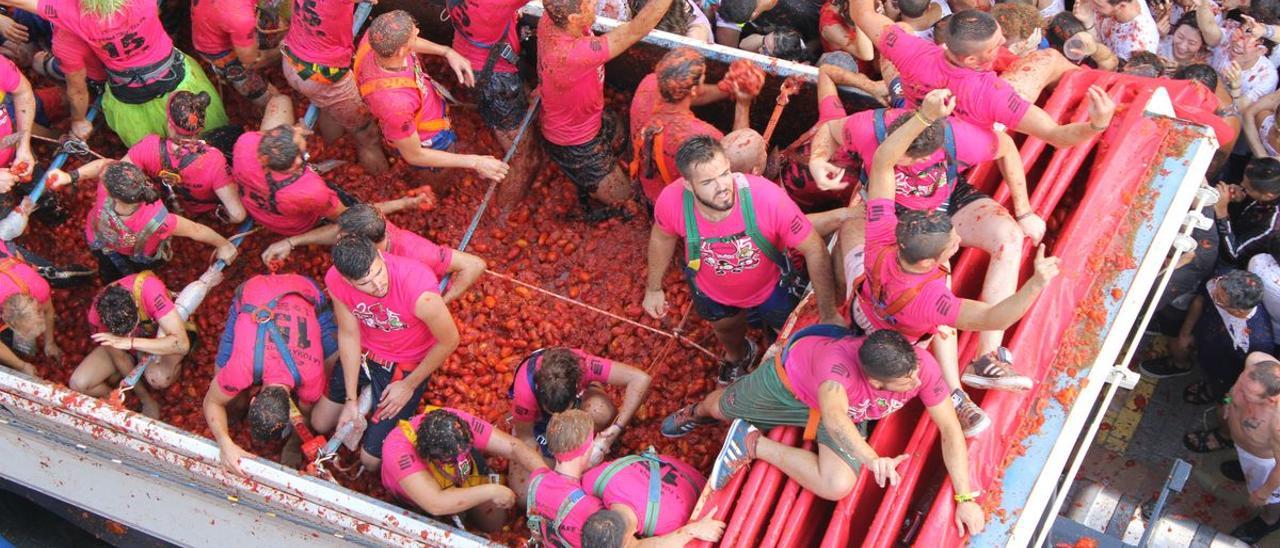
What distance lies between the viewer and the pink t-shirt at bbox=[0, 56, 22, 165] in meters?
7.02

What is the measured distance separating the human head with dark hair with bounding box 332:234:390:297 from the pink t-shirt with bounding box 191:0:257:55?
8.05ft

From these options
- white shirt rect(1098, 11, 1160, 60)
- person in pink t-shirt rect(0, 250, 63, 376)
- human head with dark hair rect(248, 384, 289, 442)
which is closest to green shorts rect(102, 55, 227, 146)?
person in pink t-shirt rect(0, 250, 63, 376)

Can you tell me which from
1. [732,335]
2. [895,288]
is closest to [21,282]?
[732,335]

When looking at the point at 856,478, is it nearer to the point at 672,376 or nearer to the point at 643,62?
the point at 672,376

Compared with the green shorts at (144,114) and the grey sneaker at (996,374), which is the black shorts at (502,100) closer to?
the green shorts at (144,114)

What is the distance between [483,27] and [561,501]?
128 inches

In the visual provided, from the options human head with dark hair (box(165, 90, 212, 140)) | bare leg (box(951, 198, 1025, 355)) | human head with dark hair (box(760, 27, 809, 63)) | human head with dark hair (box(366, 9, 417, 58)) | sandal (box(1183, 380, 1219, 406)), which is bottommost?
sandal (box(1183, 380, 1219, 406))

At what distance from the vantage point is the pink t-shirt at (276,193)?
6504 mm

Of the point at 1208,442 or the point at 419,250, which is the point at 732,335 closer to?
the point at 419,250

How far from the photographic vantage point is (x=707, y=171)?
5.21 meters

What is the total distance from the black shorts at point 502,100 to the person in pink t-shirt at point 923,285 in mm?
2806

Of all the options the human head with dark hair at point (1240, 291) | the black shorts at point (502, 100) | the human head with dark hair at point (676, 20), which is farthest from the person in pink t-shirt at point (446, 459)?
the human head with dark hair at point (1240, 291)

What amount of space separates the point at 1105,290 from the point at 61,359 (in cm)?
637

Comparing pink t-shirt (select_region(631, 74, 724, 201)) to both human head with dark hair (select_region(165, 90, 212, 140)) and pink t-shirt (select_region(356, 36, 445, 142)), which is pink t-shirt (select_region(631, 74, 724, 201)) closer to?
pink t-shirt (select_region(356, 36, 445, 142))
